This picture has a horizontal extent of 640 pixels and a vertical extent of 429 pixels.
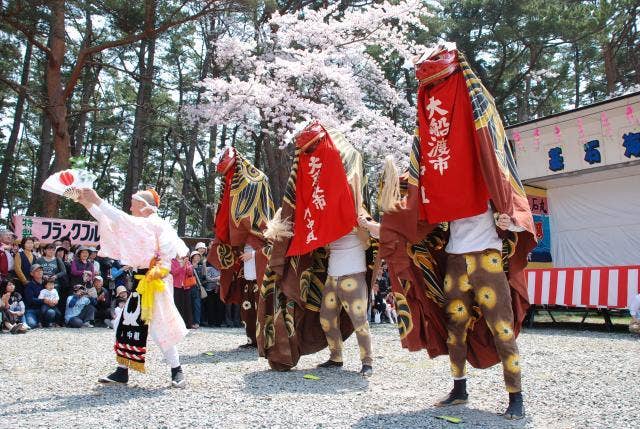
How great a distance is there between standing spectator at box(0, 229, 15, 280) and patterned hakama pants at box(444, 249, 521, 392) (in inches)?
328

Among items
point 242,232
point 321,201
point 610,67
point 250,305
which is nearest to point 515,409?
point 321,201

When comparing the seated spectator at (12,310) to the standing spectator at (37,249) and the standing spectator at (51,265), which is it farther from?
the standing spectator at (37,249)

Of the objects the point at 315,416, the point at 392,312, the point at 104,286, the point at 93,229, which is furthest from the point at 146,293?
the point at 93,229

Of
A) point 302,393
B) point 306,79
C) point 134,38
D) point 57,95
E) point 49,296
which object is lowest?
point 302,393

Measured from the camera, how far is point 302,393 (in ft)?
13.7

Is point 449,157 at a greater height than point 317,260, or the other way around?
point 449,157

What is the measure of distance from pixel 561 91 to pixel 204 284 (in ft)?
64.5

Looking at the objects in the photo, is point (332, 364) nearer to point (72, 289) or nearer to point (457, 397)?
point (457, 397)

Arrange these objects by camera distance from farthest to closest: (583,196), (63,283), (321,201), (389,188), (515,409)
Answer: (583,196), (63,283), (321,201), (389,188), (515,409)

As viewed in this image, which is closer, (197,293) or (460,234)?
(460,234)

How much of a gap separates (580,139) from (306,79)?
6690mm

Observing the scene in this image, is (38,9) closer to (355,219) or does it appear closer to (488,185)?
(355,219)

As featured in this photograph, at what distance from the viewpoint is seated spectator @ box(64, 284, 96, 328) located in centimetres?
1013

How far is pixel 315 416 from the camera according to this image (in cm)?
346
